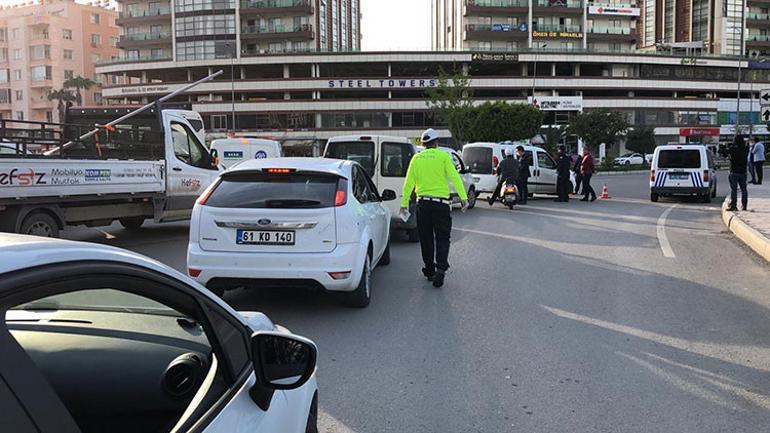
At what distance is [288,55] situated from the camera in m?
82.6

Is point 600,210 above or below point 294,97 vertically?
below

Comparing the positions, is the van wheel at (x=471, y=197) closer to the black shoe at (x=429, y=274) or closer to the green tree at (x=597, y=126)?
the black shoe at (x=429, y=274)

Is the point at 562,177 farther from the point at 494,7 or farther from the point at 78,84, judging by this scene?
the point at 78,84

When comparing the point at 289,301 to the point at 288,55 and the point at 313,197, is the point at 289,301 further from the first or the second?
the point at 288,55

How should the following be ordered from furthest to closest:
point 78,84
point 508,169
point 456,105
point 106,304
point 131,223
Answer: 1. point 78,84
2. point 456,105
3. point 508,169
4. point 131,223
5. point 106,304

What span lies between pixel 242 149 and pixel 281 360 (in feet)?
61.7

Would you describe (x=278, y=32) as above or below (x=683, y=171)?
above

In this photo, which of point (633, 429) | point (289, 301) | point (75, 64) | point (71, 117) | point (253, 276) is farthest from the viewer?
point (75, 64)

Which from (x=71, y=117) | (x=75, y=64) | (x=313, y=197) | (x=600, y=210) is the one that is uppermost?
(x=75, y=64)

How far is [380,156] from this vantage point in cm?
1248

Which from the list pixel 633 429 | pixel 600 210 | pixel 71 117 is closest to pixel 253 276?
pixel 633 429

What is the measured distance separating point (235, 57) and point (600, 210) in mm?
71798

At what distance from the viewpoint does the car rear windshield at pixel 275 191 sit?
6.51 meters

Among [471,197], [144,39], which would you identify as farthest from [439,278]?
[144,39]
